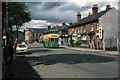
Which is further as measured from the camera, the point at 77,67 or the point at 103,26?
the point at 103,26

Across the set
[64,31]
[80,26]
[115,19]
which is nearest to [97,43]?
[115,19]

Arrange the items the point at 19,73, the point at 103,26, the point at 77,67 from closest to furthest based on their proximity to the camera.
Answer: the point at 19,73, the point at 77,67, the point at 103,26

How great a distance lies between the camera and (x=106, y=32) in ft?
111

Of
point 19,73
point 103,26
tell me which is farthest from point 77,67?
point 103,26

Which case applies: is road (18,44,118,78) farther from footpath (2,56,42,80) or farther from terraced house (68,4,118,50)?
terraced house (68,4,118,50)

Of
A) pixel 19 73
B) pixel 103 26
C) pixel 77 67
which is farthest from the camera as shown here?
pixel 103 26

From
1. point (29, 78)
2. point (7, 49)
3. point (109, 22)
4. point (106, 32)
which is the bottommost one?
point (29, 78)

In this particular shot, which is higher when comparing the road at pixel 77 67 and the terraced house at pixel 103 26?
the terraced house at pixel 103 26

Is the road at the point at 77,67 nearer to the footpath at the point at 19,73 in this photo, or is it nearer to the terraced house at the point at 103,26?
the footpath at the point at 19,73

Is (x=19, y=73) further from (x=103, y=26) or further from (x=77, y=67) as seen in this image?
(x=103, y=26)

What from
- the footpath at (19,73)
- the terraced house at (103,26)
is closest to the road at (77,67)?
the footpath at (19,73)

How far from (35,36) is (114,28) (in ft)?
300

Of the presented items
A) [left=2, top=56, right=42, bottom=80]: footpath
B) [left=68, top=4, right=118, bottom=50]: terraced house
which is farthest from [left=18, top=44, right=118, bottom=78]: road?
[left=68, top=4, right=118, bottom=50]: terraced house

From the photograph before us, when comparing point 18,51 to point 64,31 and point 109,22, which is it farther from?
point 64,31
